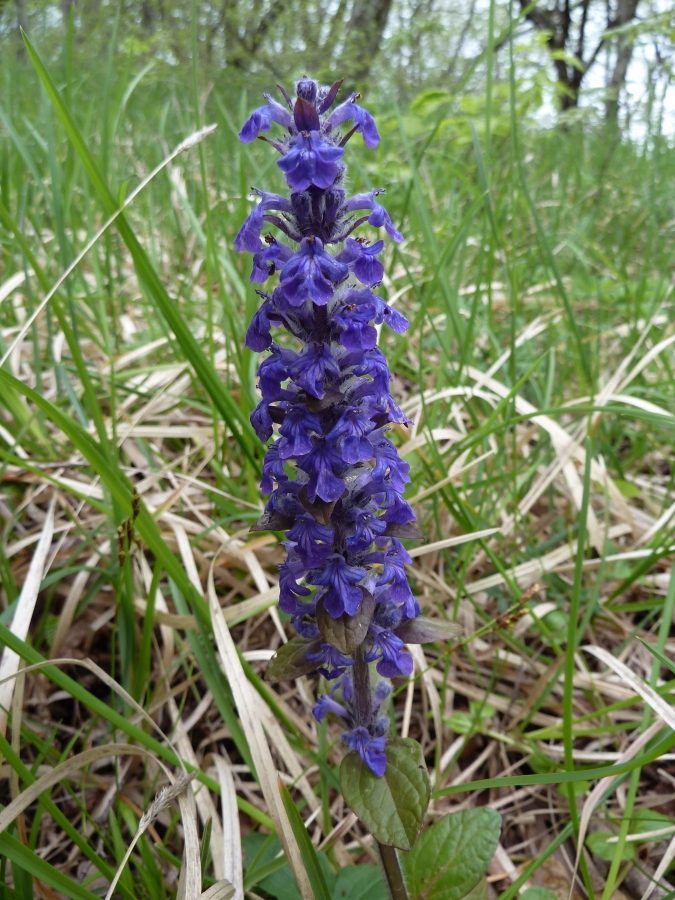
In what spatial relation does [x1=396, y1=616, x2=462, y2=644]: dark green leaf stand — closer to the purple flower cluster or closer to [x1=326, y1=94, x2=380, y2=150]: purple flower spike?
the purple flower cluster

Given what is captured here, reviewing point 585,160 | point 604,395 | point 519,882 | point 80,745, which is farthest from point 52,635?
point 585,160

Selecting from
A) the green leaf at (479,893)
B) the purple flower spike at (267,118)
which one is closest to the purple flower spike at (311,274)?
the purple flower spike at (267,118)

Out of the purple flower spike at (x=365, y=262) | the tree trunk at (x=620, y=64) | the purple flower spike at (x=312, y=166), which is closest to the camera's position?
the purple flower spike at (x=312, y=166)

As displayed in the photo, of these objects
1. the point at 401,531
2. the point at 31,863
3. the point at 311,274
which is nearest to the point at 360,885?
the point at 31,863

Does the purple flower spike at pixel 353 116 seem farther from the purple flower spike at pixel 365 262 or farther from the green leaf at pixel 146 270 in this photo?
the green leaf at pixel 146 270

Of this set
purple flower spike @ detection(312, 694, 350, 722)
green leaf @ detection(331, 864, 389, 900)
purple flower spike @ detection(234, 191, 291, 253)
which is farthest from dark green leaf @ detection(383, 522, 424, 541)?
green leaf @ detection(331, 864, 389, 900)

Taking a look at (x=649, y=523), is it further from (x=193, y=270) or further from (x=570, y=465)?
(x=193, y=270)
